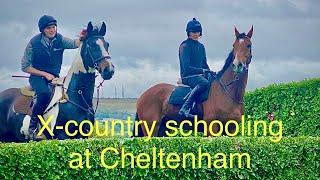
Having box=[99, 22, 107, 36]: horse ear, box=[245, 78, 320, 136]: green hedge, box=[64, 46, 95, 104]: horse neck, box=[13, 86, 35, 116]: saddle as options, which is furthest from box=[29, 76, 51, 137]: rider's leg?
box=[245, 78, 320, 136]: green hedge

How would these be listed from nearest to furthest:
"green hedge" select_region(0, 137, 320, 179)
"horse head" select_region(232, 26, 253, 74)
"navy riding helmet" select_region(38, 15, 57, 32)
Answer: "green hedge" select_region(0, 137, 320, 179), "navy riding helmet" select_region(38, 15, 57, 32), "horse head" select_region(232, 26, 253, 74)

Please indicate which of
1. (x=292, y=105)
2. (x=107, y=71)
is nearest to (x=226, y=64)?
(x=107, y=71)

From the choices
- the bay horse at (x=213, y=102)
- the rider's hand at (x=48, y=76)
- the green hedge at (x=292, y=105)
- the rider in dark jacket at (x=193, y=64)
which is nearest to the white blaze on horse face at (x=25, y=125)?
the rider's hand at (x=48, y=76)

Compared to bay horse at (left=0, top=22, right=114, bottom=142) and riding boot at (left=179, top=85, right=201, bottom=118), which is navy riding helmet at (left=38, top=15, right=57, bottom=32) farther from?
riding boot at (left=179, top=85, right=201, bottom=118)

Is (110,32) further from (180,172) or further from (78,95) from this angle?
(180,172)

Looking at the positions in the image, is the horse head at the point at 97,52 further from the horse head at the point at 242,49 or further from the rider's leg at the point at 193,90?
the horse head at the point at 242,49

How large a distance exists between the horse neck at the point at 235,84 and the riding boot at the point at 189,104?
20.7 inches

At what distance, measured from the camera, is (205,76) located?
39.0ft

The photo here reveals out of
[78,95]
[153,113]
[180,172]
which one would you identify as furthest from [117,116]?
[180,172]

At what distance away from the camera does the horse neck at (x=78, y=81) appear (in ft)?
35.7

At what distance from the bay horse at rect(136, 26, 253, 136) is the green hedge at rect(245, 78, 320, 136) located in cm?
243

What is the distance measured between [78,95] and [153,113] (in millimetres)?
1610

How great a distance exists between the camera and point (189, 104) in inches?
461

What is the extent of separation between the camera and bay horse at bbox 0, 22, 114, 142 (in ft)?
35.3
